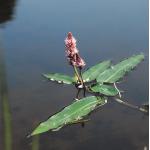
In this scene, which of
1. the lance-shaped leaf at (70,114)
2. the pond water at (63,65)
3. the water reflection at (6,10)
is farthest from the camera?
the water reflection at (6,10)

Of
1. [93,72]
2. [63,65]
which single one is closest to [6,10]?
[63,65]

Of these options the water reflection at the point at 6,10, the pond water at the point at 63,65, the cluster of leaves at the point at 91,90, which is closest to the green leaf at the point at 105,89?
the cluster of leaves at the point at 91,90

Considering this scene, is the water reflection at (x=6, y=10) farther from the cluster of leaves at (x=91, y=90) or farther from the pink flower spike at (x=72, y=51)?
the pink flower spike at (x=72, y=51)

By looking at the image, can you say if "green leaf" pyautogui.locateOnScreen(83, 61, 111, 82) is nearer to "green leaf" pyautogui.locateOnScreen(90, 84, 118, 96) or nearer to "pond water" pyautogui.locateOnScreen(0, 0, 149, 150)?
"green leaf" pyautogui.locateOnScreen(90, 84, 118, 96)

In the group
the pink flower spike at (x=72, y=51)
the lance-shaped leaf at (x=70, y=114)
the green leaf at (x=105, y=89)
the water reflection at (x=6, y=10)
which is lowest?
the lance-shaped leaf at (x=70, y=114)

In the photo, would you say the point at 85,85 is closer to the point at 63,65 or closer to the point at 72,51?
the point at 72,51

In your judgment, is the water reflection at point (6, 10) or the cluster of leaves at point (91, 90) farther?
the water reflection at point (6, 10)

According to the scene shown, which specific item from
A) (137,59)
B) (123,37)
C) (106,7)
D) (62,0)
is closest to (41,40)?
(123,37)
